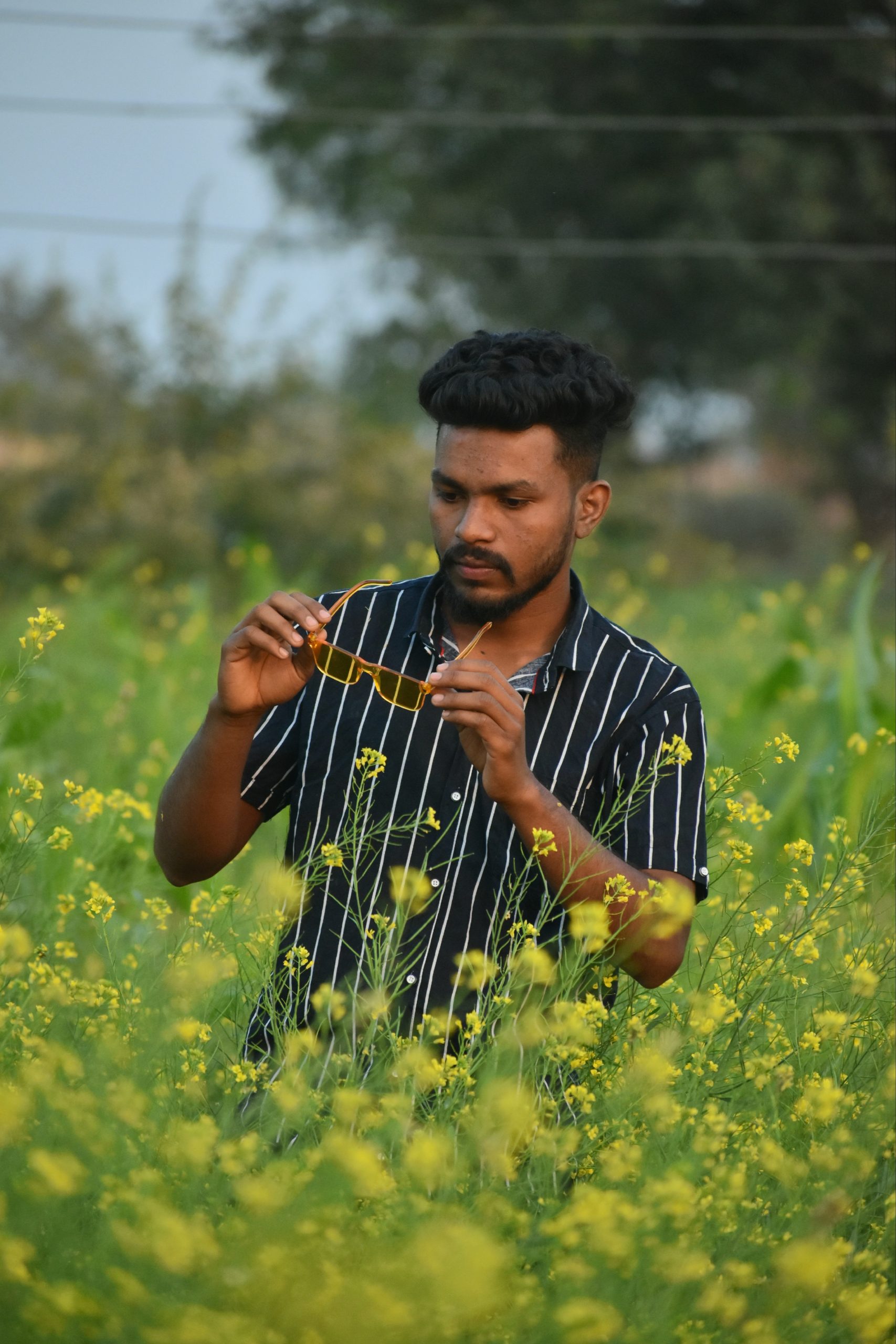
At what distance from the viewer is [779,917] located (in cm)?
247

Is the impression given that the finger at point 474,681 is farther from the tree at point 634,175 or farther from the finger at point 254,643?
the tree at point 634,175

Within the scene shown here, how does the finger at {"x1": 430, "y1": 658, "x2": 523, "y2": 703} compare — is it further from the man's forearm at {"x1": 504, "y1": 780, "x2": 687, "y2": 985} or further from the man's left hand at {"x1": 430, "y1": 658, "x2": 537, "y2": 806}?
the man's forearm at {"x1": 504, "y1": 780, "x2": 687, "y2": 985}

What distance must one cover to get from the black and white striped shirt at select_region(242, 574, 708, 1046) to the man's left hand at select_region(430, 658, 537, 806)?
349 mm

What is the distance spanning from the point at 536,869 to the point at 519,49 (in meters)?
17.7

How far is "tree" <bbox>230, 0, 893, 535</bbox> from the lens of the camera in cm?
1755

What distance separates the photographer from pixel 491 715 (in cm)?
194

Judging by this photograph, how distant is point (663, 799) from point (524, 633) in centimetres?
39

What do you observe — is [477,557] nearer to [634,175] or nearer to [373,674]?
[373,674]

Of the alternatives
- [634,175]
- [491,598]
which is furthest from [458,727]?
[634,175]

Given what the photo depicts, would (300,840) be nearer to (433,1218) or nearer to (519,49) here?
(433,1218)

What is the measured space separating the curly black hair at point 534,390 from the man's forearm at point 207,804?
613mm

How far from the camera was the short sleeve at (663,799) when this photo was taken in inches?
89.4

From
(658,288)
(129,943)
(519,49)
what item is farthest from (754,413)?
(129,943)

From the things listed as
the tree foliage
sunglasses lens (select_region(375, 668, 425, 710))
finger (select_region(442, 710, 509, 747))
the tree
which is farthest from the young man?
the tree
